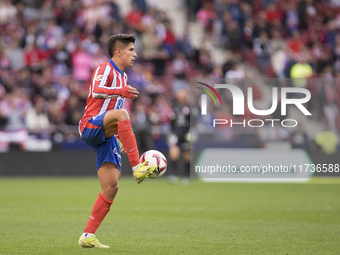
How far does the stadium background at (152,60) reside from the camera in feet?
57.2

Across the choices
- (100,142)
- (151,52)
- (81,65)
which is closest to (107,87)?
(100,142)

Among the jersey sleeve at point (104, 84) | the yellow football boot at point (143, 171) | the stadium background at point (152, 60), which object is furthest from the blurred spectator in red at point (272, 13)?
the yellow football boot at point (143, 171)

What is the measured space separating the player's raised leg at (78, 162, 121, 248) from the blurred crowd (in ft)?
36.5

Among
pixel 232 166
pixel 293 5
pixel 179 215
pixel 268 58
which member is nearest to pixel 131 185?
pixel 232 166

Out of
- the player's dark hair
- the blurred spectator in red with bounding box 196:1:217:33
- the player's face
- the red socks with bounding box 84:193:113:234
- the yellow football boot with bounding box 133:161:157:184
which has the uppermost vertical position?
the blurred spectator in red with bounding box 196:1:217:33

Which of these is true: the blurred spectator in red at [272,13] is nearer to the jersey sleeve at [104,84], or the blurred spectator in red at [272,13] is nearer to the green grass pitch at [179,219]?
the green grass pitch at [179,219]

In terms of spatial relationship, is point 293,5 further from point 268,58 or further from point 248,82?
point 248,82

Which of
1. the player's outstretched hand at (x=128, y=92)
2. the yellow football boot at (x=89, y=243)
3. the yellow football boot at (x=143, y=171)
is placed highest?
the player's outstretched hand at (x=128, y=92)

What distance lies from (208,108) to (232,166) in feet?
6.06

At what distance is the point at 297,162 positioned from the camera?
56.4 feet

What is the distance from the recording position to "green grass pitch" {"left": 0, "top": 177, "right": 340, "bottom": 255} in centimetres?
626

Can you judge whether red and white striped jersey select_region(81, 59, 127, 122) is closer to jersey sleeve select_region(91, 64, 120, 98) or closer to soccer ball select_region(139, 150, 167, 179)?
jersey sleeve select_region(91, 64, 120, 98)

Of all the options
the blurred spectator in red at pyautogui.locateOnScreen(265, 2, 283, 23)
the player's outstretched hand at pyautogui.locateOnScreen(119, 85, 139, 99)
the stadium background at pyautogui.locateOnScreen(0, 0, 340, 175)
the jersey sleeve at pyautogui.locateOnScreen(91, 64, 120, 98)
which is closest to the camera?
the player's outstretched hand at pyautogui.locateOnScreen(119, 85, 139, 99)

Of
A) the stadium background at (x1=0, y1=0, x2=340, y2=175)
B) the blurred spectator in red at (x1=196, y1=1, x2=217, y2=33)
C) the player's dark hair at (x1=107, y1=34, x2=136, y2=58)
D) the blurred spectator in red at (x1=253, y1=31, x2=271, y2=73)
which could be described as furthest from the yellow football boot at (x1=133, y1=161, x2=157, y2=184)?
the blurred spectator in red at (x1=196, y1=1, x2=217, y2=33)
